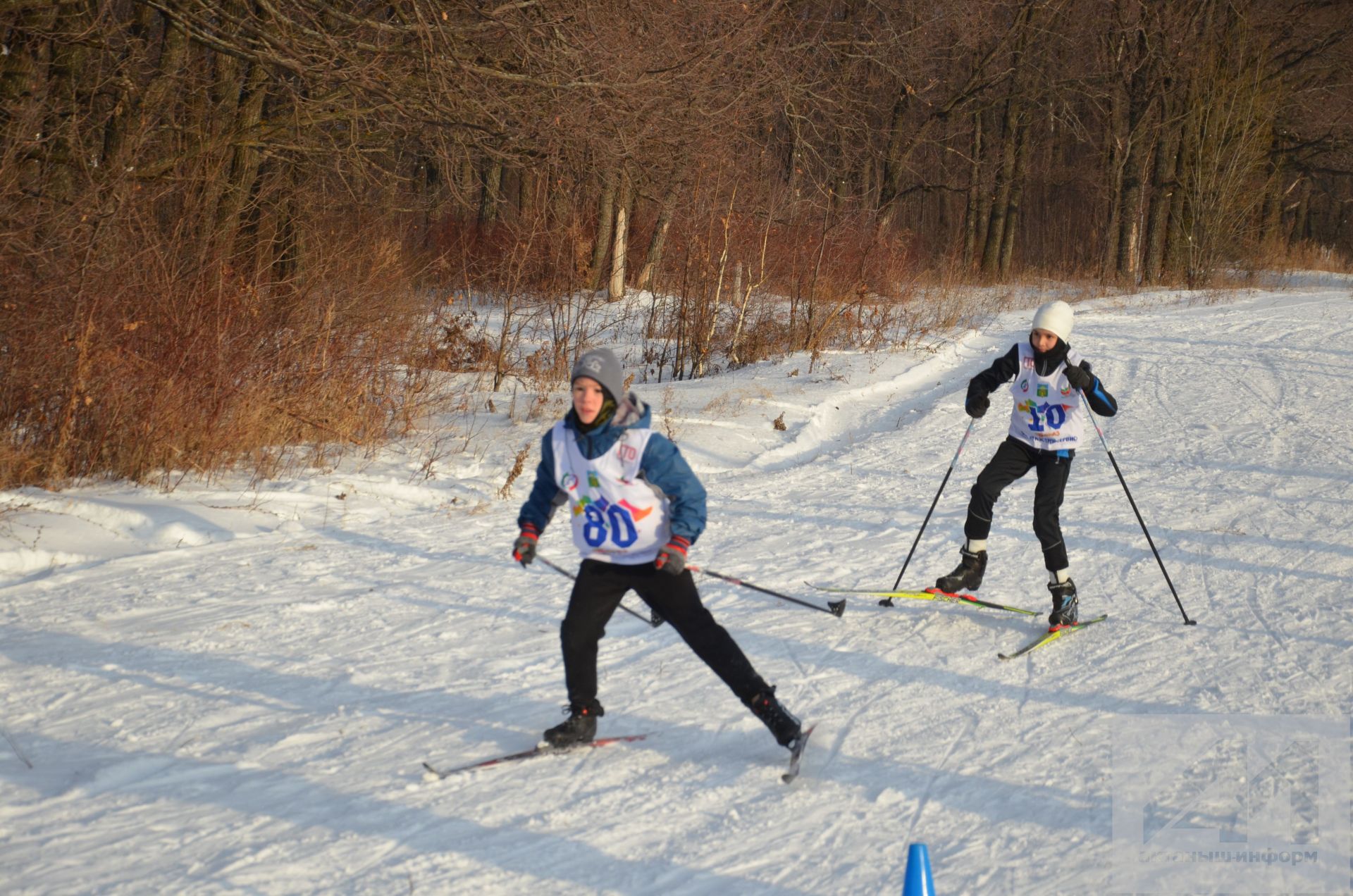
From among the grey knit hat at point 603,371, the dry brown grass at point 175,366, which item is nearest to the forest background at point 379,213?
the dry brown grass at point 175,366

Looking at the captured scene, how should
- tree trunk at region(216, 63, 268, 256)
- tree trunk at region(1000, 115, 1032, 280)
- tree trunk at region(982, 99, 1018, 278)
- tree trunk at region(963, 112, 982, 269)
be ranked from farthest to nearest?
tree trunk at region(1000, 115, 1032, 280) → tree trunk at region(982, 99, 1018, 278) → tree trunk at region(963, 112, 982, 269) → tree trunk at region(216, 63, 268, 256)

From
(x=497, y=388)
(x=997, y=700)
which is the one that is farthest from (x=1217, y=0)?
(x=997, y=700)

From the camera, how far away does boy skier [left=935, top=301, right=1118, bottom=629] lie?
6320 millimetres

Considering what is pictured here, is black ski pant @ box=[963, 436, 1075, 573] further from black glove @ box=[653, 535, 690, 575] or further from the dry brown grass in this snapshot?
the dry brown grass

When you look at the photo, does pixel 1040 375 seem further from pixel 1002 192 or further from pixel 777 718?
pixel 1002 192

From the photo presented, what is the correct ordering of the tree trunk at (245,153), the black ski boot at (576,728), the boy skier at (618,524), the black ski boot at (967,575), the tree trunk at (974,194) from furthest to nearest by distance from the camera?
the tree trunk at (974,194) → the tree trunk at (245,153) → the black ski boot at (967,575) → the black ski boot at (576,728) → the boy skier at (618,524)

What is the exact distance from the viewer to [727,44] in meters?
12.3

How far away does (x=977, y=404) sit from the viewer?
6414 millimetres

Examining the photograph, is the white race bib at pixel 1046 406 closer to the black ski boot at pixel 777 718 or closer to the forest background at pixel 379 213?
the black ski boot at pixel 777 718

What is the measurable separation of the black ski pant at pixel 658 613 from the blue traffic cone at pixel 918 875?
67.5 inches

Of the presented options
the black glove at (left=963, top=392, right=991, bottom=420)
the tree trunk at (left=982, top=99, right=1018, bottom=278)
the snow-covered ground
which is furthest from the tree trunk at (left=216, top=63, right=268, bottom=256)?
the tree trunk at (left=982, top=99, right=1018, bottom=278)

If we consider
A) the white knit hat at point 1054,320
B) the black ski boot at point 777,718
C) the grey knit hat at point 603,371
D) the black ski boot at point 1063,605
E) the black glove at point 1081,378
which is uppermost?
the white knit hat at point 1054,320

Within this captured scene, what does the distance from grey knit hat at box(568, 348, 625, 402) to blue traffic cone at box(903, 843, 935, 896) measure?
6.94 ft

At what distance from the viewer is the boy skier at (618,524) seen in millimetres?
4305
